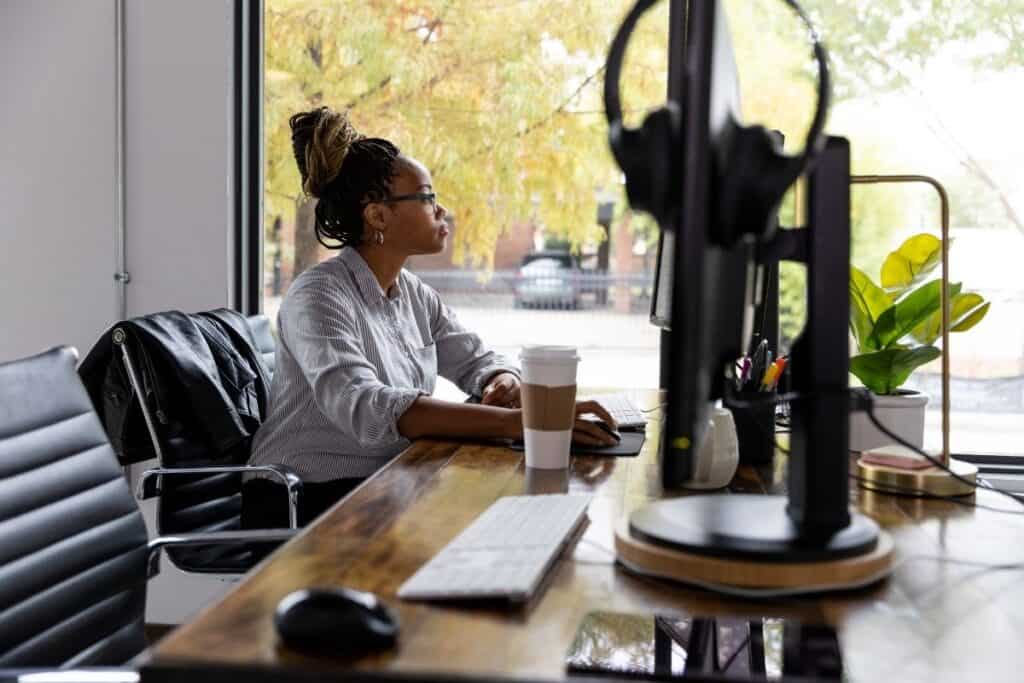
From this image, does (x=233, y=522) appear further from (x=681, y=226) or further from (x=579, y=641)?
(x=681, y=226)

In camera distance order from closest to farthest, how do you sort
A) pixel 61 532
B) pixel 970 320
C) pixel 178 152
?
pixel 61 532
pixel 970 320
pixel 178 152

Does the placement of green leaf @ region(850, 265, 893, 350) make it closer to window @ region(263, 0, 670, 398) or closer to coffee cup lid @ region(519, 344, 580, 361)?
coffee cup lid @ region(519, 344, 580, 361)

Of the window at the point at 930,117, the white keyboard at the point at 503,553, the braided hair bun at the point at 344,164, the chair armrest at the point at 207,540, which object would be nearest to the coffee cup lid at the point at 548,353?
the white keyboard at the point at 503,553

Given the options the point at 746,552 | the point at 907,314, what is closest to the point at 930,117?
the point at 907,314

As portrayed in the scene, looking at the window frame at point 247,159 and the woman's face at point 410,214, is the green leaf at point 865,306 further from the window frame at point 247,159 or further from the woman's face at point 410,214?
the window frame at point 247,159

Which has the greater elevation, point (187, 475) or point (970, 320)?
point (970, 320)

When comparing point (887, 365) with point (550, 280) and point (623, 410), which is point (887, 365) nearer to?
point (623, 410)

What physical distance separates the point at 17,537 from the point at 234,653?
2.30 ft

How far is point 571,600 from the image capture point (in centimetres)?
109

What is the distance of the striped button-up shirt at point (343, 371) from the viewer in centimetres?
213

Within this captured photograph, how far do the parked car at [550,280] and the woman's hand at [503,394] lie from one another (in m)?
0.74

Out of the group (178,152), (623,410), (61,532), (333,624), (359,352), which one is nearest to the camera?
(333,624)

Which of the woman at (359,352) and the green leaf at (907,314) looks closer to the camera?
the green leaf at (907,314)

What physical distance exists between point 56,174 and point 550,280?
1407mm
